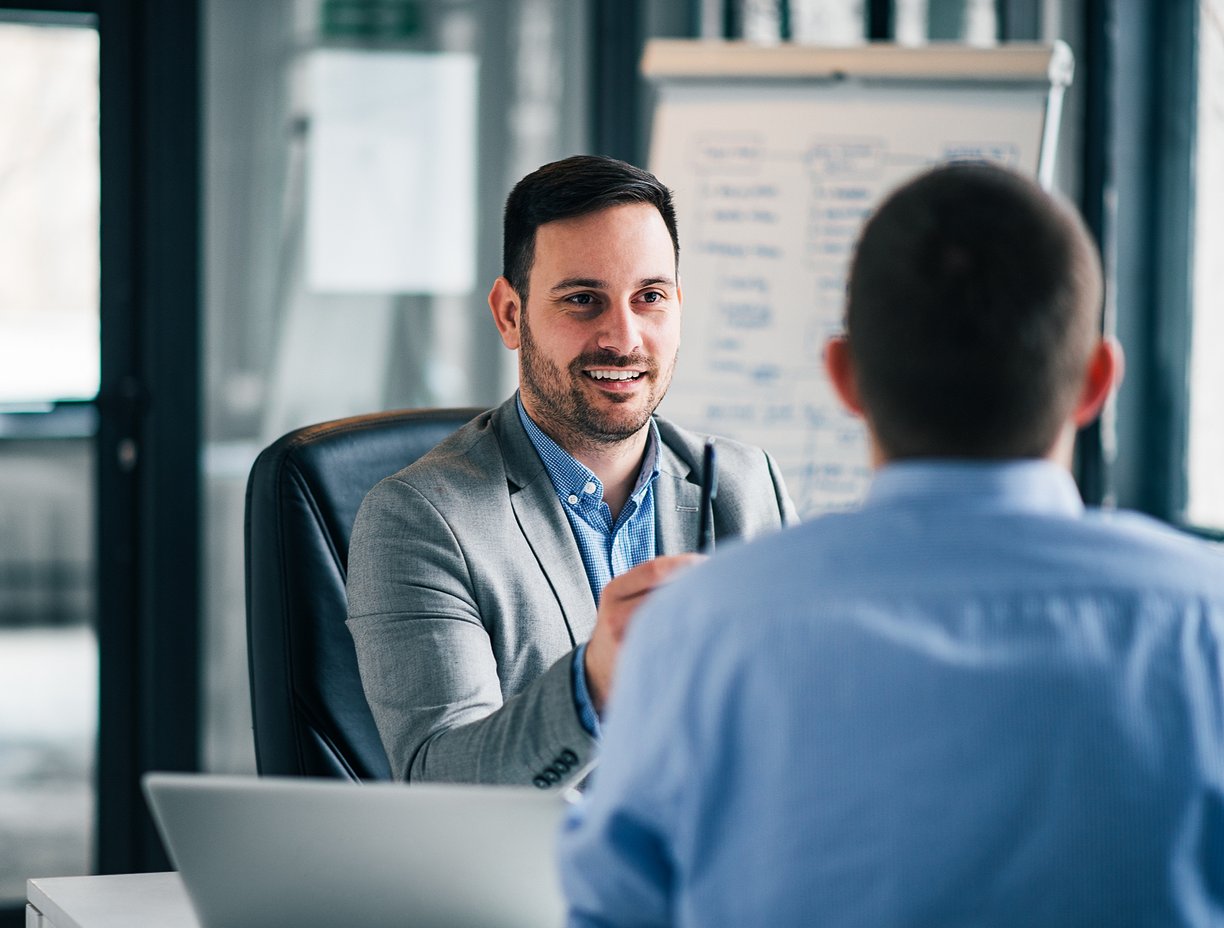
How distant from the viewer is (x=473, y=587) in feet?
4.82

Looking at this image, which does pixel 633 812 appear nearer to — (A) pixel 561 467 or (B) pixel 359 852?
(B) pixel 359 852

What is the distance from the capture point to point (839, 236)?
2965 mm

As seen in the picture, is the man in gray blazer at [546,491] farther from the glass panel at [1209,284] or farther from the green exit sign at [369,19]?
the glass panel at [1209,284]

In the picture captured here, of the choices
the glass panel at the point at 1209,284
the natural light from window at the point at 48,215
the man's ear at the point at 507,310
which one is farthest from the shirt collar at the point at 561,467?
the glass panel at the point at 1209,284

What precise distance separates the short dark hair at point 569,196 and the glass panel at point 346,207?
161 cm

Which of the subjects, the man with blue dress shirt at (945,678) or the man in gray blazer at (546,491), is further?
the man in gray blazer at (546,491)

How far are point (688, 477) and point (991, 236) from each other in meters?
0.98

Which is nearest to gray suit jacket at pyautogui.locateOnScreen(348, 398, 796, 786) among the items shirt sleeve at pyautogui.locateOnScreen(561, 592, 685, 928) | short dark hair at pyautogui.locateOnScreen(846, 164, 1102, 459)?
shirt sleeve at pyautogui.locateOnScreen(561, 592, 685, 928)

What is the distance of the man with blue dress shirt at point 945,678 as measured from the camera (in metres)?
0.66

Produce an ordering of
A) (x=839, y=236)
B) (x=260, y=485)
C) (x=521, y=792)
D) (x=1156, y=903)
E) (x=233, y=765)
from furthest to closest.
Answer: (x=233, y=765) → (x=839, y=236) → (x=260, y=485) → (x=521, y=792) → (x=1156, y=903)

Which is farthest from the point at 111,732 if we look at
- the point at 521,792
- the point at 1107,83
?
the point at 1107,83

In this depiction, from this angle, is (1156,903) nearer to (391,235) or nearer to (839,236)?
(839,236)

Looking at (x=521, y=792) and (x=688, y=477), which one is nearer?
(x=521, y=792)

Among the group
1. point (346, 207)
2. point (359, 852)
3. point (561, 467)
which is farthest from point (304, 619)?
point (346, 207)
